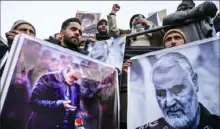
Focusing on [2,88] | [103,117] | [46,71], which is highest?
[46,71]

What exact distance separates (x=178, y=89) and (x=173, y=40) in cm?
58

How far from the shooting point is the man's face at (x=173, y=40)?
2.39m

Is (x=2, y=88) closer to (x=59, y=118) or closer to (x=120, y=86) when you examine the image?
(x=59, y=118)

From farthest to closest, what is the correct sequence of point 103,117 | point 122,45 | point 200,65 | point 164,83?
point 122,45, point 103,117, point 164,83, point 200,65

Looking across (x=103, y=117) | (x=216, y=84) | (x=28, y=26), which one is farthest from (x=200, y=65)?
(x=28, y=26)

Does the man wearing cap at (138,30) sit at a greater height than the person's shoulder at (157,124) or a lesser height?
greater

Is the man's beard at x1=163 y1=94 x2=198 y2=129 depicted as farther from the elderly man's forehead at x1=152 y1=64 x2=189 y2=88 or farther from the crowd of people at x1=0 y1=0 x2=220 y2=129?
the crowd of people at x1=0 y1=0 x2=220 y2=129

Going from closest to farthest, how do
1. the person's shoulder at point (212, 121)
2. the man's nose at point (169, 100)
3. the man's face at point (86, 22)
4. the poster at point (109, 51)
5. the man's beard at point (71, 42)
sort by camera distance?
1. the person's shoulder at point (212, 121)
2. the man's nose at point (169, 100)
3. the man's beard at point (71, 42)
4. the poster at point (109, 51)
5. the man's face at point (86, 22)

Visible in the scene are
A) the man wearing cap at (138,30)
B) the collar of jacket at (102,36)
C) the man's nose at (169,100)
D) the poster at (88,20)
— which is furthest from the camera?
the poster at (88,20)

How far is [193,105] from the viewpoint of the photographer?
6.21ft

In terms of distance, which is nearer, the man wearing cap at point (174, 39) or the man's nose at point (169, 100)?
the man's nose at point (169, 100)

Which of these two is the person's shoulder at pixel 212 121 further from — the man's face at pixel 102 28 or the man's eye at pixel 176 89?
the man's face at pixel 102 28

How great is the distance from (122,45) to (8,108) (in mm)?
1504

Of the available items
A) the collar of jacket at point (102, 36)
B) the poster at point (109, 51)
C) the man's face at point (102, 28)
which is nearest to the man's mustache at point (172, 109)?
the poster at point (109, 51)
